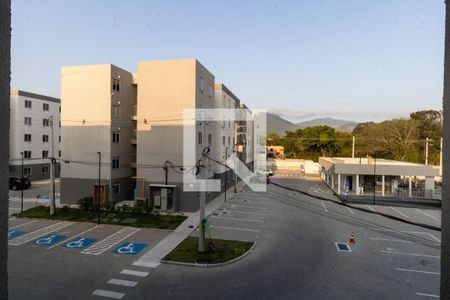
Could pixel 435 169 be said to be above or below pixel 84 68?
below

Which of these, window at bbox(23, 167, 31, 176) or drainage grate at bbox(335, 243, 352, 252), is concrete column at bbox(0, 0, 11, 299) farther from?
window at bbox(23, 167, 31, 176)

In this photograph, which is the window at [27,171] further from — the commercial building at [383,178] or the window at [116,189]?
the commercial building at [383,178]

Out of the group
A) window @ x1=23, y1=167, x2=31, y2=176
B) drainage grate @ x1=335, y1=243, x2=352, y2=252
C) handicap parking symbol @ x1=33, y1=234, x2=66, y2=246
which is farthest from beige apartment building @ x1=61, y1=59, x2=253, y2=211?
window @ x1=23, y1=167, x2=31, y2=176

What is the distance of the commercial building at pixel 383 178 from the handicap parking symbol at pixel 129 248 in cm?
2491

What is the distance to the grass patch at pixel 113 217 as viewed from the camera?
21.9m

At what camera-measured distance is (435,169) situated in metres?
32.8

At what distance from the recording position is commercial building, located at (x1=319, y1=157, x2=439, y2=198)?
109 ft

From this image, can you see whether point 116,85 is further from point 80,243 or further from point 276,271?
point 276,271

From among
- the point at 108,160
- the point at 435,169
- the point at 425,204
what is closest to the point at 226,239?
the point at 108,160

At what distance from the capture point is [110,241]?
1833 centimetres

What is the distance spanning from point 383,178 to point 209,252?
26481mm

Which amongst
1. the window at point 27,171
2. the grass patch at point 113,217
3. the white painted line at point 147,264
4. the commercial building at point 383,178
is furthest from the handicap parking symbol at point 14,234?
the commercial building at point 383,178

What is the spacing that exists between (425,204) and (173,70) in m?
28.8

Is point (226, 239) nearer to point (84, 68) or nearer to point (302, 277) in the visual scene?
point (302, 277)
